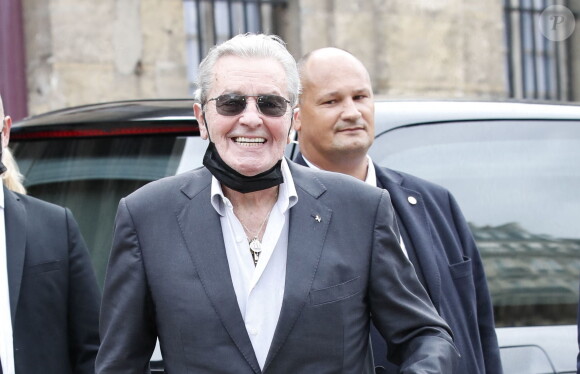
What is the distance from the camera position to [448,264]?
3393 mm

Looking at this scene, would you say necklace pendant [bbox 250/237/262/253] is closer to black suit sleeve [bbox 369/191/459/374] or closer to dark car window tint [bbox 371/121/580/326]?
black suit sleeve [bbox 369/191/459/374]

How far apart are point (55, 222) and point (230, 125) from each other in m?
0.87

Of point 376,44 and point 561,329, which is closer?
point 561,329

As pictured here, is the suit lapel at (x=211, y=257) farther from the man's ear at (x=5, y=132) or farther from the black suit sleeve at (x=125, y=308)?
the man's ear at (x=5, y=132)

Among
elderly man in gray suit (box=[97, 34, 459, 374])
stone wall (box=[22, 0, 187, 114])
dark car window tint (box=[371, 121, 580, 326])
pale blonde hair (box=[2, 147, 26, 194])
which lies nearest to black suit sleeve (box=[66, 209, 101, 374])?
pale blonde hair (box=[2, 147, 26, 194])

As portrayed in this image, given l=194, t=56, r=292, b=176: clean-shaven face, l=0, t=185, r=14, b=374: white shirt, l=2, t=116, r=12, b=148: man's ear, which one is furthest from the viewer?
l=2, t=116, r=12, b=148: man's ear

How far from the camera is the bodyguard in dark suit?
10.9ft

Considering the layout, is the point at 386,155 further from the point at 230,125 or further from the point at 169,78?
the point at 169,78

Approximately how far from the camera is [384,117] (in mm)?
3729

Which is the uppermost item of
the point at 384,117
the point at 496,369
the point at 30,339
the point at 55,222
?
the point at 384,117

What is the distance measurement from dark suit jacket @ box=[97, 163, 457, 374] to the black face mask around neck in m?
0.07

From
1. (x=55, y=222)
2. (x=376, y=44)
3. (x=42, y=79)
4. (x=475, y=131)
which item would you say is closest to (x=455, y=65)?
(x=376, y=44)

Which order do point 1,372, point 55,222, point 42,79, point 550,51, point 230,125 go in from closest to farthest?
point 230,125
point 1,372
point 55,222
point 42,79
point 550,51

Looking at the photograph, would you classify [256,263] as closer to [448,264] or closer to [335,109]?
[448,264]
